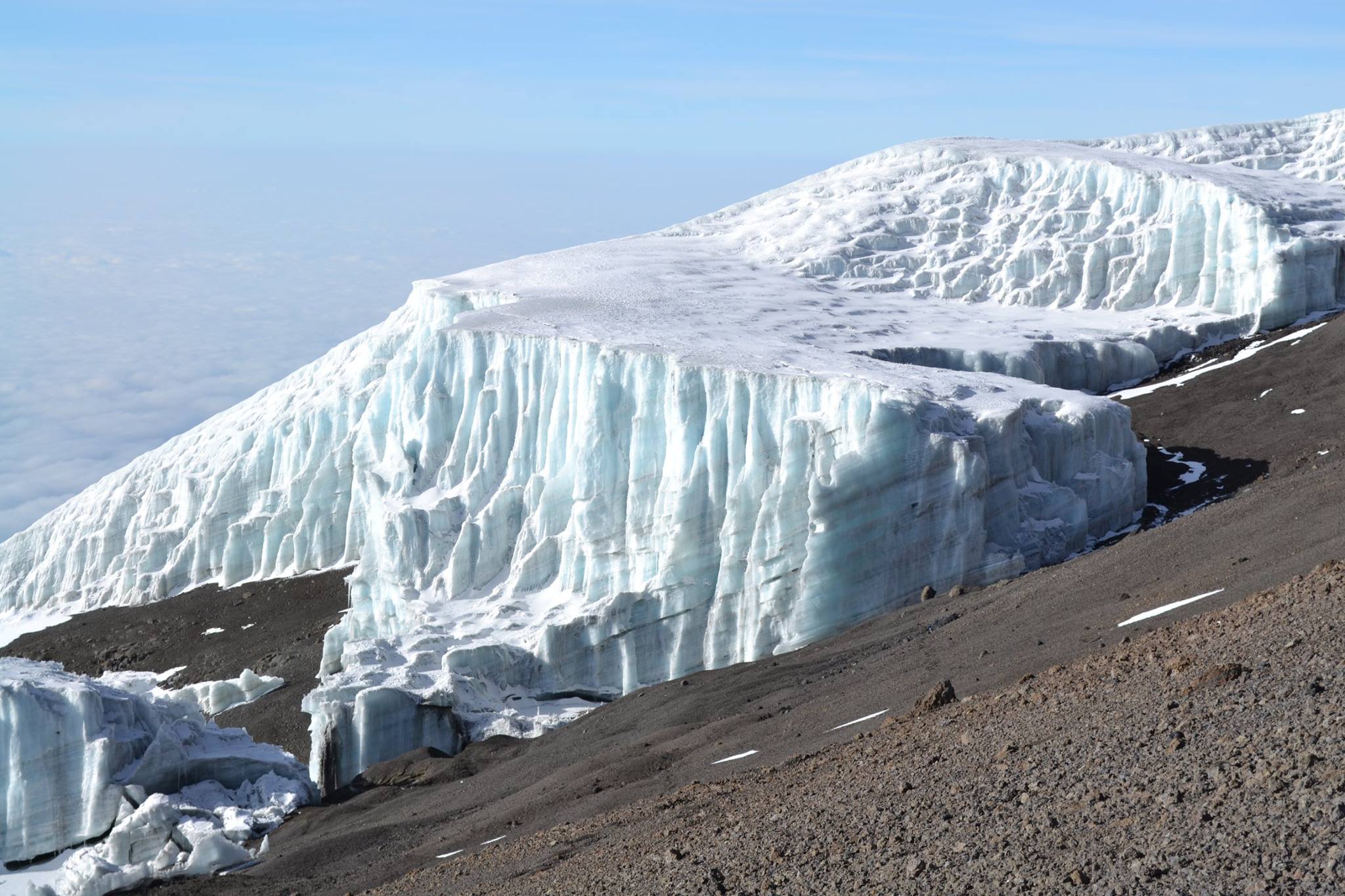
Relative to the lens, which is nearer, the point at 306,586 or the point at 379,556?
the point at 379,556

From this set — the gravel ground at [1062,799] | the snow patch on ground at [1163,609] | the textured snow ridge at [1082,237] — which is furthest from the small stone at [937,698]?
the textured snow ridge at [1082,237]

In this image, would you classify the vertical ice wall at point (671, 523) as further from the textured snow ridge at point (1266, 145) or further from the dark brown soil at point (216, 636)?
the textured snow ridge at point (1266, 145)

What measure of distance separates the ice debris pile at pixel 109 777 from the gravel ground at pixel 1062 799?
7.87m

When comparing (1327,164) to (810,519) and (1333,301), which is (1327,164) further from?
(810,519)

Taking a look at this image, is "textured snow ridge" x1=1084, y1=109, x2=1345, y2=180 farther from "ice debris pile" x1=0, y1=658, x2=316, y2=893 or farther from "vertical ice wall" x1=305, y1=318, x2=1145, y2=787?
"ice debris pile" x1=0, y1=658, x2=316, y2=893

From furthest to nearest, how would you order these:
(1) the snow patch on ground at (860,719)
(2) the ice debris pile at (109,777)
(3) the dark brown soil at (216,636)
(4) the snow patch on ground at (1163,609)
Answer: (3) the dark brown soil at (216,636) → (2) the ice debris pile at (109,777) → (1) the snow patch on ground at (860,719) → (4) the snow patch on ground at (1163,609)

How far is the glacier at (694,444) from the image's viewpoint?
1155 inches

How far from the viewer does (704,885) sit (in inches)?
554

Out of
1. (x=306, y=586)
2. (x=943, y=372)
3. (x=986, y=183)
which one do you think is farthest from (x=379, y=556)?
(x=986, y=183)

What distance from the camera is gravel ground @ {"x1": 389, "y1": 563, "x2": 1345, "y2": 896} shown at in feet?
37.0

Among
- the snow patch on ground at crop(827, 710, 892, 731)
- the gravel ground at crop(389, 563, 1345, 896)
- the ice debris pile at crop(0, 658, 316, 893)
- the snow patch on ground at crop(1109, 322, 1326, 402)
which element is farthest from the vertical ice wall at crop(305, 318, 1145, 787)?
the snow patch on ground at crop(1109, 322, 1326, 402)

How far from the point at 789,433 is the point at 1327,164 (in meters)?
44.8

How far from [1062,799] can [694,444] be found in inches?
737

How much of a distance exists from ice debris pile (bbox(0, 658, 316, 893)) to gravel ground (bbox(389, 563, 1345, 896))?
25.8 ft
